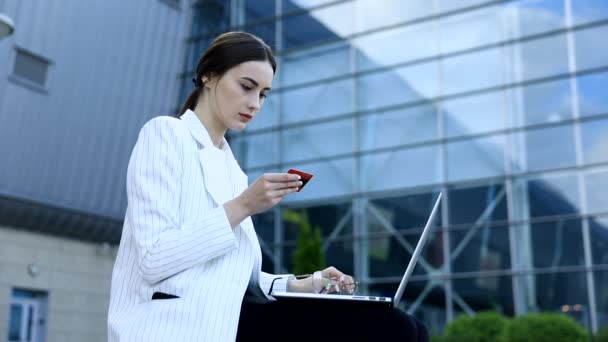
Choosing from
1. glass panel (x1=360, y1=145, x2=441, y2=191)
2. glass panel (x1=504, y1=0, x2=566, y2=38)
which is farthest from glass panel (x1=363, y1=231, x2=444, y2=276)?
glass panel (x1=504, y1=0, x2=566, y2=38)

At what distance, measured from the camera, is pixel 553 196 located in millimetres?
12398

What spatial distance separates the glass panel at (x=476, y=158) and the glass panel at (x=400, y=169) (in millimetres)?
285

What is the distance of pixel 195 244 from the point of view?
1.37 metres

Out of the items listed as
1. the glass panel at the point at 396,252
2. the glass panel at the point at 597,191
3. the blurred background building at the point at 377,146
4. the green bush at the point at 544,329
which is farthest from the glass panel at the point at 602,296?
the glass panel at the point at 396,252

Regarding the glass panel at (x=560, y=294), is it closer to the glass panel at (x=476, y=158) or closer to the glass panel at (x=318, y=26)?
the glass panel at (x=476, y=158)

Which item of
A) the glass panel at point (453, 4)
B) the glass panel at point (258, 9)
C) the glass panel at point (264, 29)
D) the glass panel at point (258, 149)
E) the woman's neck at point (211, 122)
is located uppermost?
the glass panel at point (258, 9)

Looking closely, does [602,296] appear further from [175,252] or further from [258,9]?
[175,252]

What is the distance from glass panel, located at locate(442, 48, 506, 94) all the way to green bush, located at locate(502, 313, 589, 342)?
4349 millimetres

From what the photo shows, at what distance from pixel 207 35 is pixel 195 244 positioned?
15464 mm

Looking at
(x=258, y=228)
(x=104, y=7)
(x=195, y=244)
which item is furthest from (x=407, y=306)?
(x=195, y=244)

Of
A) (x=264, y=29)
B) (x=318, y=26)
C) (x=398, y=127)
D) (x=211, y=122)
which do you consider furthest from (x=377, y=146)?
(x=211, y=122)

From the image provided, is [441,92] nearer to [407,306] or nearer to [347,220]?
[347,220]

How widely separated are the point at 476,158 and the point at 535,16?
2.80m

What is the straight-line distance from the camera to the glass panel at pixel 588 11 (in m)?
12.6
